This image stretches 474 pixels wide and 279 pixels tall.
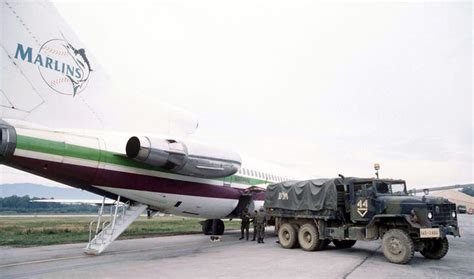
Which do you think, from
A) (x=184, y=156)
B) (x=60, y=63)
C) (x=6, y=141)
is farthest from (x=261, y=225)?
(x=6, y=141)

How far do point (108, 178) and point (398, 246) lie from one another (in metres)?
8.63

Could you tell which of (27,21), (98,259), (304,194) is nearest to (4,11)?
(27,21)

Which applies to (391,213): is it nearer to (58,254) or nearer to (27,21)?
(58,254)

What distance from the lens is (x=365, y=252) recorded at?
43.6 feet

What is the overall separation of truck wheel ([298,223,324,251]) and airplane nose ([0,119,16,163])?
9.44 metres

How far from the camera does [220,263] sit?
10742mm

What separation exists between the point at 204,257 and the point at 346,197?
5.10m

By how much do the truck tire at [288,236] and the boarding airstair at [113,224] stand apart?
514 centimetres

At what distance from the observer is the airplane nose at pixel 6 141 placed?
947cm

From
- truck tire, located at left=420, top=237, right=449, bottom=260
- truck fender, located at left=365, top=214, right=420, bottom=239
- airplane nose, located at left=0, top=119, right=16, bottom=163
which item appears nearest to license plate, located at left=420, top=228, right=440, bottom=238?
truck fender, located at left=365, top=214, right=420, bottom=239

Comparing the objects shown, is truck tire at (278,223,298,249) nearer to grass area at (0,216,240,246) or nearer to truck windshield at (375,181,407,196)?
truck windshield at (375,181,407,196)

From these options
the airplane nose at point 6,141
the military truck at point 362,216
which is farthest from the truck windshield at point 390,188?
the airplane nose at point 6,141

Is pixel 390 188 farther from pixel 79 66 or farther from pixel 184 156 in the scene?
pixel 79 66

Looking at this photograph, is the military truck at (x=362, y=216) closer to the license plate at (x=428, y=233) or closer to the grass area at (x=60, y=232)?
the license plate at (x=428, y=233)
